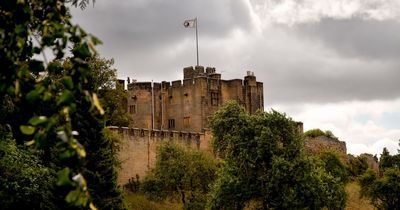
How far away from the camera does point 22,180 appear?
31.2 meters

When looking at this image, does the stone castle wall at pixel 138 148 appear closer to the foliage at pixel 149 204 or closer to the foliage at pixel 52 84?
the foliage at pixel 149 204

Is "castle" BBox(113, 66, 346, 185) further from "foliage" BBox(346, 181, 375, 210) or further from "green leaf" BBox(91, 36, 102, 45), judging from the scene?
"green leaf" BBox(91, 36, 102, 45)

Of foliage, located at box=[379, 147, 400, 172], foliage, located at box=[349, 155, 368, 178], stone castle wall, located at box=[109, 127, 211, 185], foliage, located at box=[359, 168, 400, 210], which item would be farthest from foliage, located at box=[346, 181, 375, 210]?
stone castle wall, located at box=[109, 127, 211, 185]

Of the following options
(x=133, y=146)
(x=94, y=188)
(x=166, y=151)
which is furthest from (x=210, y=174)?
(x=94, y=188)

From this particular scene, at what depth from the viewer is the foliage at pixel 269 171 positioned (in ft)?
126

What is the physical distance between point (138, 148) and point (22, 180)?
26221mm

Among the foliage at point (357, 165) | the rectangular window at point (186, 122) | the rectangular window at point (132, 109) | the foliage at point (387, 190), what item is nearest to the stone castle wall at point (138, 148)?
the rectangular window at point (186, 122)

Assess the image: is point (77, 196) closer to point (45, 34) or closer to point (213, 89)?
point (45, 34)

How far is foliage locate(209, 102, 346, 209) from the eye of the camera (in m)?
38.4

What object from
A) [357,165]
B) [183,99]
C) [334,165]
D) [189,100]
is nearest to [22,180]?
[334,165]

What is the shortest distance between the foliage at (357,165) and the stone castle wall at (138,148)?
21718mm

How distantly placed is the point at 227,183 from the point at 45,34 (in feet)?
109

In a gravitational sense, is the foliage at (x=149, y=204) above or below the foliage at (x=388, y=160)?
below

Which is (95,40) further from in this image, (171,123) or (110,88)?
(171,123)
